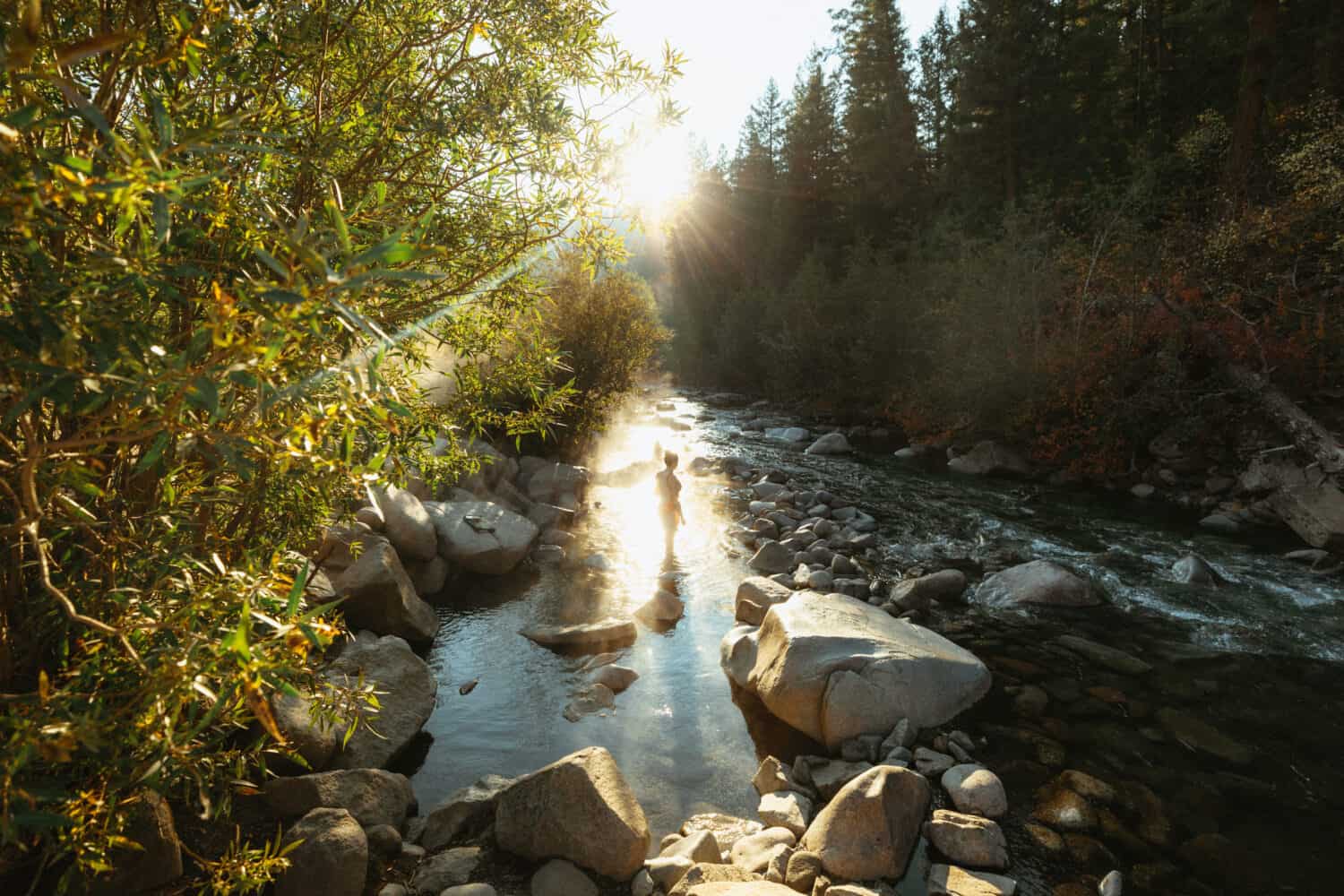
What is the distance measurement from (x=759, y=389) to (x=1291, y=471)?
75.6ft

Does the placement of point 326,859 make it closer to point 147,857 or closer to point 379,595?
point 147,857

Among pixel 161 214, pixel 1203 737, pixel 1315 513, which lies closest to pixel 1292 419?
pixel 1315 513

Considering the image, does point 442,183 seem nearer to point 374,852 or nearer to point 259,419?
point 259,419

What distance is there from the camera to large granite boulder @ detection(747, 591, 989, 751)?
218 inches

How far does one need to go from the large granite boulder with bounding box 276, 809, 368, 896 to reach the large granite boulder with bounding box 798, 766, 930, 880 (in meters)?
2.64

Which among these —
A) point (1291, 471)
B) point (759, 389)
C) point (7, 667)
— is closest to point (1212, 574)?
point (1291, 471)

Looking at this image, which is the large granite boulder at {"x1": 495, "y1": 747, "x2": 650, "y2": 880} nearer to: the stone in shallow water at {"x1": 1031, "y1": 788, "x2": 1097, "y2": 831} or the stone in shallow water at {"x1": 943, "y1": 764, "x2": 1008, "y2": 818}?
the stone in shallow water at {"x1": 943, "y1": 764, "x2": 1008, "y2": 818}

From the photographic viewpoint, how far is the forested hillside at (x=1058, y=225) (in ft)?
46.0

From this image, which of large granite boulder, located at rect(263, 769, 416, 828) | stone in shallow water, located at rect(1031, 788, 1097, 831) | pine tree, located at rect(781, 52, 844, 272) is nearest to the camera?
large granite boulder, located at rect(263, 769, 416, 828)

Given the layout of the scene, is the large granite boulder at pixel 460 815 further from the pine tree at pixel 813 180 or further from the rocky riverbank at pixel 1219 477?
the pine tree at pixel 813 180

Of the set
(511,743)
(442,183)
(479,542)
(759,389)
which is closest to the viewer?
(442,183)

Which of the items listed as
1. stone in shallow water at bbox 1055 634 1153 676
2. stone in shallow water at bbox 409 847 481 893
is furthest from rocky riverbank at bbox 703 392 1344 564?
stone in shallow water at bbox 409 847 481 893

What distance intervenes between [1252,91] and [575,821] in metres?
22.3

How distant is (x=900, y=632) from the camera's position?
645 centimetres
